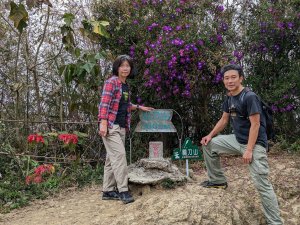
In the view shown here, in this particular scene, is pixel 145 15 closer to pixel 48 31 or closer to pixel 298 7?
pixel 48 31

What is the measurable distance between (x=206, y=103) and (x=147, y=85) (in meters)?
1.18

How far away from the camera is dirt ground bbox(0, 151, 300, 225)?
3699 millimetres

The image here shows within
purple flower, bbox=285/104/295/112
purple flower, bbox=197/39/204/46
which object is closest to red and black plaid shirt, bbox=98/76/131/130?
purple flower, bbox=197/39/204/46

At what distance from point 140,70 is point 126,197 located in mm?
2618

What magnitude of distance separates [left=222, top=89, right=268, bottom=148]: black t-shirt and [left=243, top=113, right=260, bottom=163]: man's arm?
0.05 m

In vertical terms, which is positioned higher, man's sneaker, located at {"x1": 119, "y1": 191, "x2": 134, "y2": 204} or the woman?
the woman

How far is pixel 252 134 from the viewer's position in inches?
133

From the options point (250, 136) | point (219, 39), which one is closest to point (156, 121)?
point (250, 136)

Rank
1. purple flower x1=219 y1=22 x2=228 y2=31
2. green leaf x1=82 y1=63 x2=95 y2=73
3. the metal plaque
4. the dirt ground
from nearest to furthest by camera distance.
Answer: the dirt ground < the metal plaque < green leaf x1=82 y1=63 x2=95 y2=73 < purple flower x1=219 y1=22 x2=228 y2=31

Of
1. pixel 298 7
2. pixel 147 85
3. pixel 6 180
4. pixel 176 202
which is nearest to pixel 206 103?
pixel 147 85

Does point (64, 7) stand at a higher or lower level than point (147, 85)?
higher

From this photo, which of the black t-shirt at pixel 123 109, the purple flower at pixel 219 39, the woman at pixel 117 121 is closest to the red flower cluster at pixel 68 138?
the woman at pixel 117 121

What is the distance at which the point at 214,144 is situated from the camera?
3.92m

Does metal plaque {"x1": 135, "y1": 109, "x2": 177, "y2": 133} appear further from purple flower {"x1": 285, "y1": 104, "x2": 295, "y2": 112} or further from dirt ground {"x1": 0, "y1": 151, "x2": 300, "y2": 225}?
purple flower {"x1": 285, "y1": 104, "x2": 295, "y2": 112}
